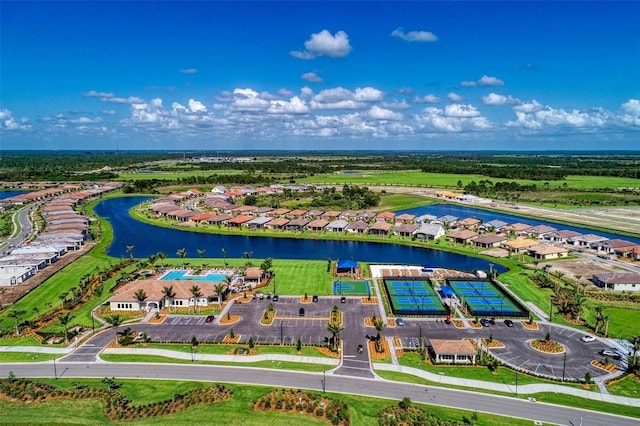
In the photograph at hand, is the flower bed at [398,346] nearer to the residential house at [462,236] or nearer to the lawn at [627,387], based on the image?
the lawn at [627,387]

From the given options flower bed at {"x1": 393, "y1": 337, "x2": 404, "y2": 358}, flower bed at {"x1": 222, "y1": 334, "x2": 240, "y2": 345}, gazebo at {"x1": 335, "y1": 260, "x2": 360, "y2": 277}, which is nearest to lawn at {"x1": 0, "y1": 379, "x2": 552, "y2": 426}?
flower bed at {"x1": 393, "y1": 337, "x2": 404, "y2": 358}

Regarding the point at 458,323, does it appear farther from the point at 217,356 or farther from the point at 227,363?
the point at 217,356

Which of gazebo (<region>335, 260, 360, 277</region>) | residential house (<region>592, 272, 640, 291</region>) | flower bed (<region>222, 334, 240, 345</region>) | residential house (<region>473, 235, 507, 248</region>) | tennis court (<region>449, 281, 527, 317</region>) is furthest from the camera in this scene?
residential house (<region>473, 235, 507, 248</region>)

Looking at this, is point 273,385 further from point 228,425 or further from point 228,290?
point 228,290

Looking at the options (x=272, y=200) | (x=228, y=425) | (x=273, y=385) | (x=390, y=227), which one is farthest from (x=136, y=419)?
(x=272, y=200)

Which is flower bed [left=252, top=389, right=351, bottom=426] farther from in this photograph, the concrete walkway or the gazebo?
the gazebo

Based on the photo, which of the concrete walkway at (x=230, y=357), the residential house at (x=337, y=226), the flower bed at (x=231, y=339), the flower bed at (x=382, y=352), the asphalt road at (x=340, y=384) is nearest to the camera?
the asphalt road at (x=340, y=384)

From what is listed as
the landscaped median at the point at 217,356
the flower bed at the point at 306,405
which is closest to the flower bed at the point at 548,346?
the landscaped median at the point at 217,356
